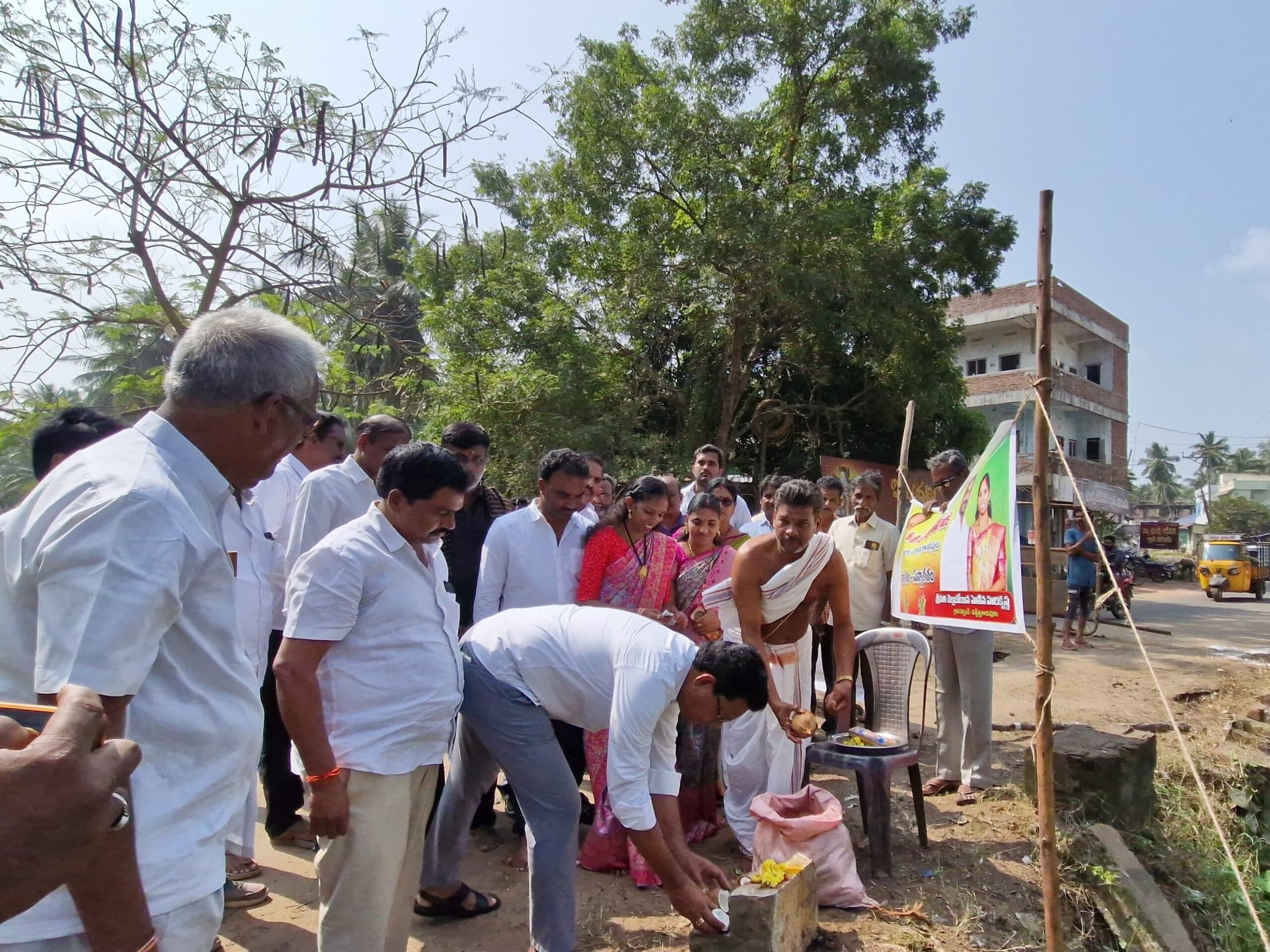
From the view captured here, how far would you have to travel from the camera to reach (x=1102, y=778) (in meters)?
4.38

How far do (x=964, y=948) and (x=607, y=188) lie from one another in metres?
11.3

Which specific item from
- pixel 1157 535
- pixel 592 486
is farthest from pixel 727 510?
pixel 1157 535

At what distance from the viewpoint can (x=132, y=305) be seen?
5062 mm

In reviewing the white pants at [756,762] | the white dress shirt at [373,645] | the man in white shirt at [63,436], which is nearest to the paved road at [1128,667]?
the white pants at [756,762]

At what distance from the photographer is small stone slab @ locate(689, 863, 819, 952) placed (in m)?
2.54

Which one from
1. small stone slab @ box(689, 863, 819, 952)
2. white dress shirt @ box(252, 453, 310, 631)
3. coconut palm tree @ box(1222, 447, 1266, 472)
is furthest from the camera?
coconut palm tree @ box(1222, 447, 1266, 472)

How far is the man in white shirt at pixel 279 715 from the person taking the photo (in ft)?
11.5

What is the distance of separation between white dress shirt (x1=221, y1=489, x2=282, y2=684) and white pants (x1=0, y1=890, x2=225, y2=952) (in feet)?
5.45

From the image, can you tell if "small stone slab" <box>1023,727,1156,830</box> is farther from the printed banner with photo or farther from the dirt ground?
the printed banner with photo

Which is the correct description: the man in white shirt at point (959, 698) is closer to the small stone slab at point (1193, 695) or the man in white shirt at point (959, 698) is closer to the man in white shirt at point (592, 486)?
the man in white shirt at point (592, 486)

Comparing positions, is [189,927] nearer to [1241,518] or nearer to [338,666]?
[338,666]

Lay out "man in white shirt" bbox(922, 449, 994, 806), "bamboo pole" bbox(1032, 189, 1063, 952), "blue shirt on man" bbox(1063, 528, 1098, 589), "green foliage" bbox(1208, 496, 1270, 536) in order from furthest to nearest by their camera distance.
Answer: "green foliage" bbox(1208, 496, 1270, 536) < "blue shirt on man" bbox(1063, 528, 1098, 589) < "man in white shirt" bbox(922, 449, 994, 806) < "bamboo pole" bbox(1032, 189, 1063, 952)

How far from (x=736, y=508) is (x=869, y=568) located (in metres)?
1.02

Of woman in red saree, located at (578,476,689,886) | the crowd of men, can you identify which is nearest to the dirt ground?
the crowd of men
